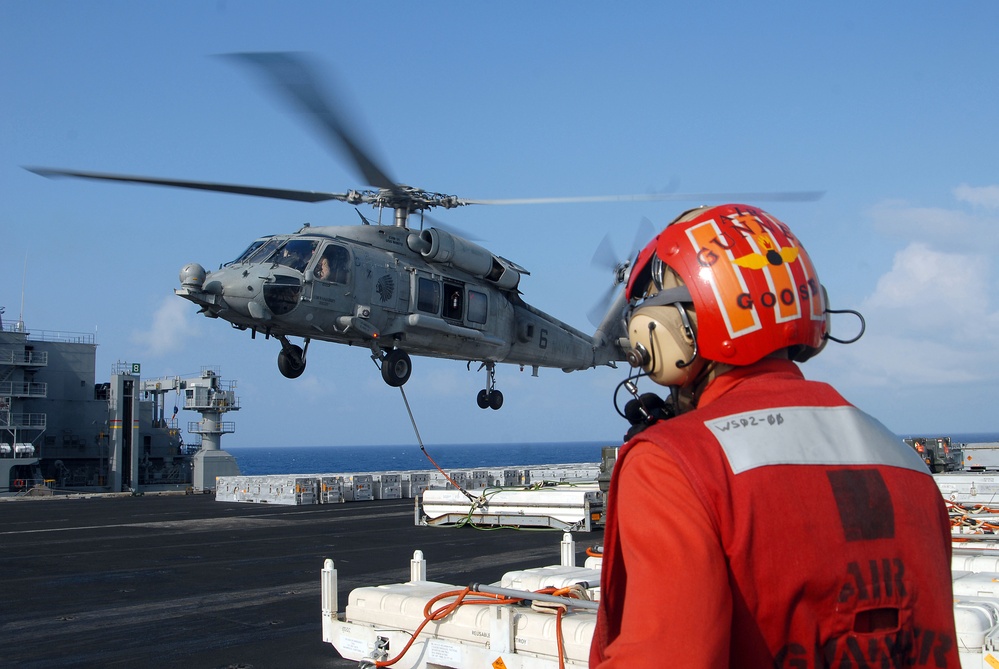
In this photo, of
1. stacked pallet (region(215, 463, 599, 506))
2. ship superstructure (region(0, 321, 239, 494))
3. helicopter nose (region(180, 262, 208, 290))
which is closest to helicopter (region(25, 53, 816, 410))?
helicopter nose (region(180, 262, 208, 290))

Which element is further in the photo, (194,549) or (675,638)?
(194,549)

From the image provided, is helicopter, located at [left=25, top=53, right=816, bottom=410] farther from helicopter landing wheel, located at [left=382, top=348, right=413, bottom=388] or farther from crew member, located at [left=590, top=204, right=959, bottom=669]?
crew member, located at [left=590, top=204, right=959, bottom=669]

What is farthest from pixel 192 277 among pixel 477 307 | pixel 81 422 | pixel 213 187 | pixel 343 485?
pixel 81 422

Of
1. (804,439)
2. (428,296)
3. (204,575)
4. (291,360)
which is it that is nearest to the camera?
(804,439)

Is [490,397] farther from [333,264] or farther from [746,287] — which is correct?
[746,287]

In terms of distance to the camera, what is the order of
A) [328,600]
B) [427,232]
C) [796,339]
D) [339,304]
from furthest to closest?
[427,232], [339,304], [328,600], [796,339]

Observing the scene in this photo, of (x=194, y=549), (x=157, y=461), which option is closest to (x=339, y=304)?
(x=194, y=549)

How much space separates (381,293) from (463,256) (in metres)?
2.28

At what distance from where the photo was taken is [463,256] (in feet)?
61.7

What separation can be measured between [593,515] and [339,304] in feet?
24.6

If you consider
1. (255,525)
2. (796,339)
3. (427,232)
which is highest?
(427,232)

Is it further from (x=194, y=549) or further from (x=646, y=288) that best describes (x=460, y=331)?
(x=646, y=288)

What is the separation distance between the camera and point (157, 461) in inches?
2131

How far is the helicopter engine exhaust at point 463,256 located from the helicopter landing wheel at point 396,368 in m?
2.15
